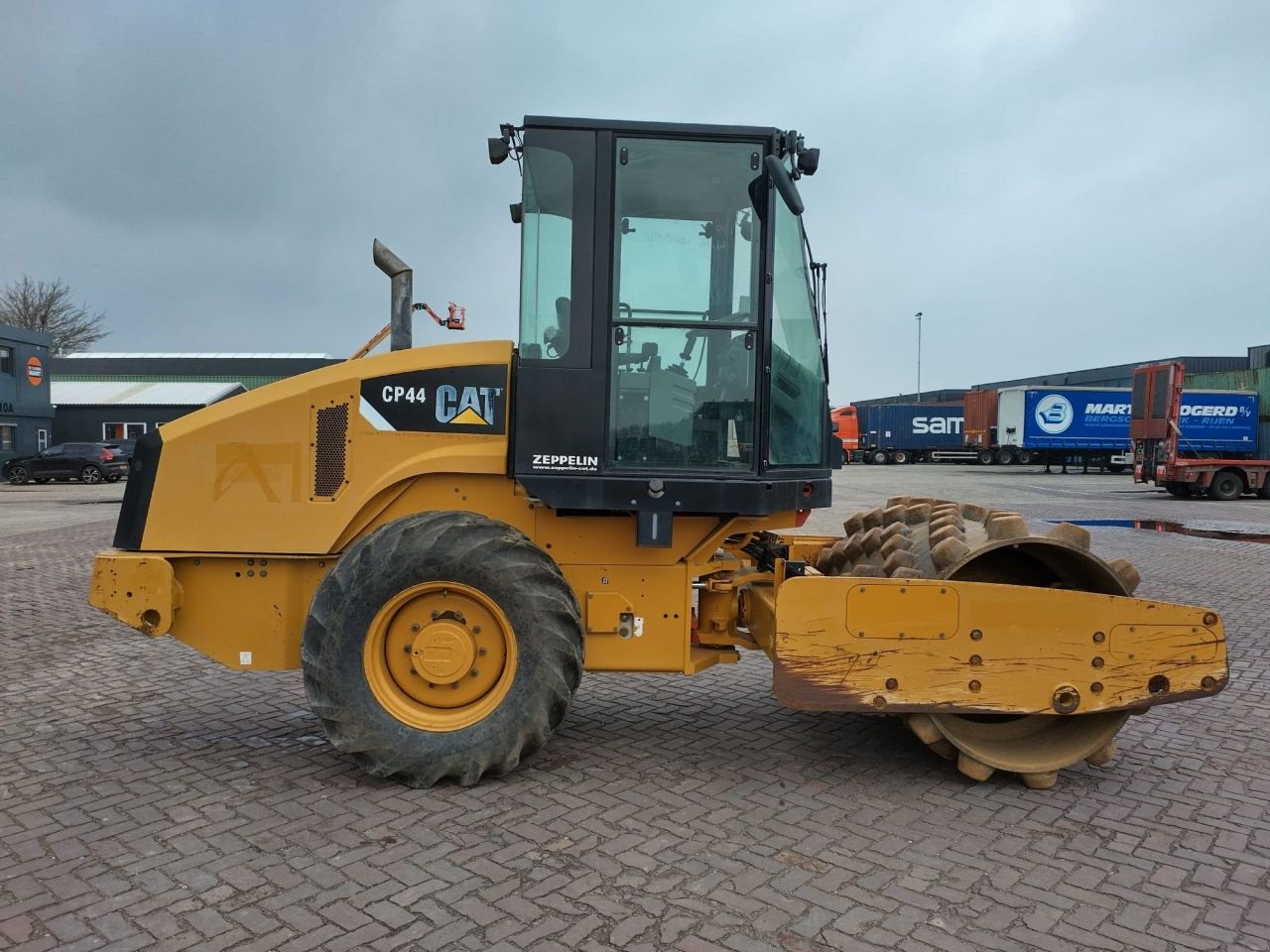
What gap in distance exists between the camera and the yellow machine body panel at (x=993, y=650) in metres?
4.19

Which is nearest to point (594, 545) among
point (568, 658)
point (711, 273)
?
point (568, 658)

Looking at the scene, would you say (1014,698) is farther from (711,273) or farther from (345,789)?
(345,789)

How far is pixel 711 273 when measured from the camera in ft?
14.4

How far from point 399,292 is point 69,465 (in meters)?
33.1

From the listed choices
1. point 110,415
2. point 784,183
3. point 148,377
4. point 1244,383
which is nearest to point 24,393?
point 110,415

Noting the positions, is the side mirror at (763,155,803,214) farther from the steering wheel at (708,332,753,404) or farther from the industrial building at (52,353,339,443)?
the industrial building at (52,353,339,443)

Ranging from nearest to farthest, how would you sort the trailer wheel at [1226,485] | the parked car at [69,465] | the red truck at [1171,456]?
the red truck at [1171,456] → the trailer wheel at [1226,485] → the parked car at [69,465]

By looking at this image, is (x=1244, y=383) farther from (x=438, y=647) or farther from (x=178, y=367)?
(x=178, y=367)

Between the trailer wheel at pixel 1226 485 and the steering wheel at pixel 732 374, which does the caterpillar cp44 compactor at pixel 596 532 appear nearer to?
the steering wheel at pixel 732 374

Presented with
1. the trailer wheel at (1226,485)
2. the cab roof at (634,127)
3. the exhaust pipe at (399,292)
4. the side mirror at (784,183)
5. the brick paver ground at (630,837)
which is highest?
the cab roof at (634,127)

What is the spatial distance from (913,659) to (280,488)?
307cm

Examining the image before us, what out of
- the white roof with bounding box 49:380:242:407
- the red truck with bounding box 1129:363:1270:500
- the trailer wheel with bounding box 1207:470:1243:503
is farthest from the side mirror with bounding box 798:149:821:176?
the white roof with bounding box 49:380:242:407

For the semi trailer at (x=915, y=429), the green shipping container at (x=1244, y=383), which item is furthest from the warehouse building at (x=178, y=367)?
the green shipping container at (x=1244, y=383)

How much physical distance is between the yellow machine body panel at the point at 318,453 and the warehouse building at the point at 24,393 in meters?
35.9
